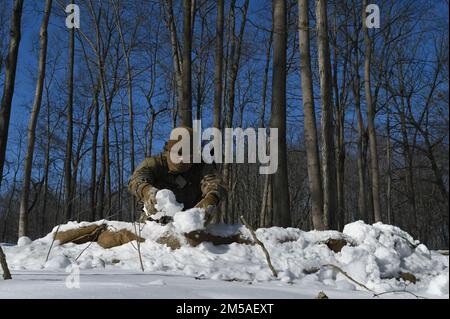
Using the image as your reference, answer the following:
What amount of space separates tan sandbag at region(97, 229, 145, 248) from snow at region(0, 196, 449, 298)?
0.21ft

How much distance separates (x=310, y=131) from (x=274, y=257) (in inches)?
111

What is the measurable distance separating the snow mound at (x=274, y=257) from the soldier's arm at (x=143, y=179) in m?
0.33

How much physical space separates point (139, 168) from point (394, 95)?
1361 cm

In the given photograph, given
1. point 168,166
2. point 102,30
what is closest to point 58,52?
point 102,30

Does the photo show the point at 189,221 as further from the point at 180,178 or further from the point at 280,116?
the point at 280,116

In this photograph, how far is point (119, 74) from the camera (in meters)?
17.8

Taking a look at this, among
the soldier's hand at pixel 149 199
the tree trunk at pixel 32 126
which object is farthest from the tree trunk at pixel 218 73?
the soldier's hand at pixel 149 199

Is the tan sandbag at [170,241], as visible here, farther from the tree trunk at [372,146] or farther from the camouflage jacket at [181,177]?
the tree trunk at [372,146]

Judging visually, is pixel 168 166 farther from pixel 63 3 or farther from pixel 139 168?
pixel 63 3

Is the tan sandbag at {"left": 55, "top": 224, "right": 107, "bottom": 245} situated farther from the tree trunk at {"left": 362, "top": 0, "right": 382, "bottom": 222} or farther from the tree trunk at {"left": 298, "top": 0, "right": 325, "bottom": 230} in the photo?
the tree trunk at {"left": 362, "top": 0, "right": 382, "bottom": 222}

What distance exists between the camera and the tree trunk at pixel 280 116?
19.9 feet

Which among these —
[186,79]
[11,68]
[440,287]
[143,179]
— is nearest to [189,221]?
[143,179]

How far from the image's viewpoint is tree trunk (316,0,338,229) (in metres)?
5.65
